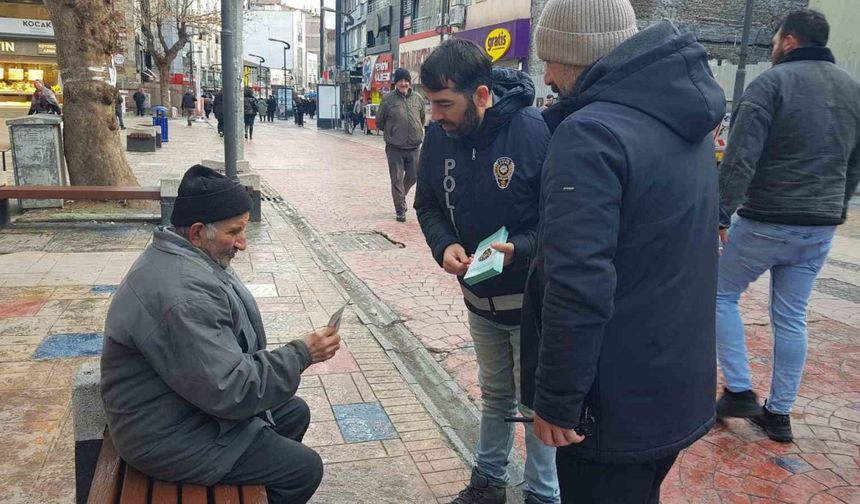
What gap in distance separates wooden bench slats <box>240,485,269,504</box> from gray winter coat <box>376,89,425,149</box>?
7404mm

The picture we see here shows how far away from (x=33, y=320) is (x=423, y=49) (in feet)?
96.9

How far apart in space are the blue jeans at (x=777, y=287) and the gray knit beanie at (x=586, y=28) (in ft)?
6.74

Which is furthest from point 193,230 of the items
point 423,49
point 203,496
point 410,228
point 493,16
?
point 423,49

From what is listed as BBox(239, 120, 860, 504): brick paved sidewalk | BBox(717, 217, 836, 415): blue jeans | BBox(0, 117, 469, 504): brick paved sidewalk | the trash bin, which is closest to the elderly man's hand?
BBox(0, 117, 469, 504): brick paved sidewalk

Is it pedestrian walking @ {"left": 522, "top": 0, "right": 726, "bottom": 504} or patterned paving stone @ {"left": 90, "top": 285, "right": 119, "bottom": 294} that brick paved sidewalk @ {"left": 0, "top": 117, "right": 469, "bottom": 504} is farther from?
Answer: pedestrian walking @ {"left": 522, "top": 0, "right": 726, "bottom": 504}

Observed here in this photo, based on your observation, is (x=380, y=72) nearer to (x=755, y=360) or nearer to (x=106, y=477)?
(x=755, y=360)

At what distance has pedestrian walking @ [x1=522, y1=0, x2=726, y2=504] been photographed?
1.67 metres

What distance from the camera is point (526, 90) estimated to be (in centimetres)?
277

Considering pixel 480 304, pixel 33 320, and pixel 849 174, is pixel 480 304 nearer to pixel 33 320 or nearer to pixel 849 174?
pixel 849 174

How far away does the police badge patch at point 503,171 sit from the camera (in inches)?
103

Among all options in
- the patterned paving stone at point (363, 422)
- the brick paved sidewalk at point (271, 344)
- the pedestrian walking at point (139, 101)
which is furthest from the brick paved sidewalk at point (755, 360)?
the pedestrian walking at point (139, 101)

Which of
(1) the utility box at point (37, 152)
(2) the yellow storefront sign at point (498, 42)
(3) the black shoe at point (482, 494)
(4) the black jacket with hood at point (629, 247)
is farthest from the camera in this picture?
(2) the yellow storefront sign at point (498, 42)

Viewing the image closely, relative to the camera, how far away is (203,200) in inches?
88.0

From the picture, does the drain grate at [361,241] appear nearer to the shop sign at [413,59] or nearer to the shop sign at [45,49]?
the shop sign at [413,59]
